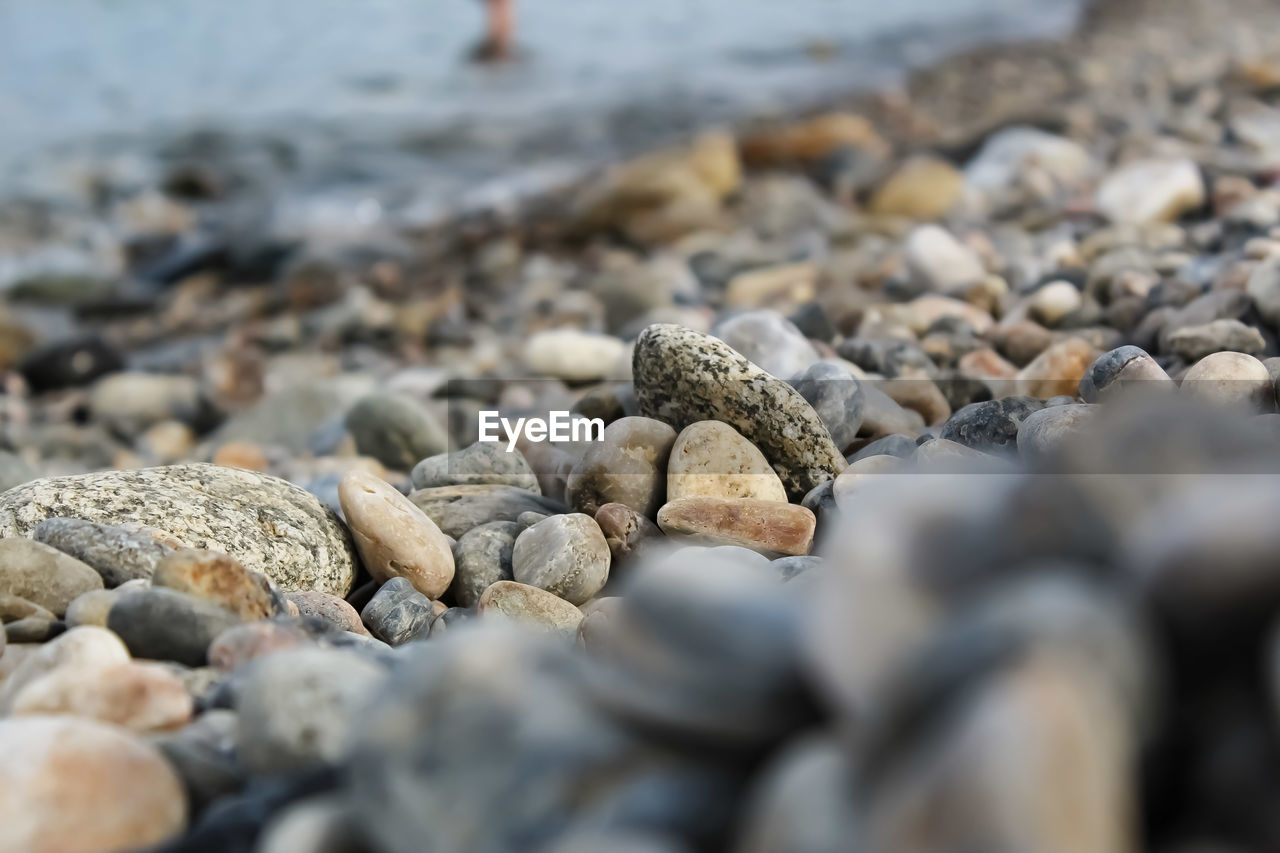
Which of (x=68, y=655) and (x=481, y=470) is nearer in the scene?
(x=68, y=655)

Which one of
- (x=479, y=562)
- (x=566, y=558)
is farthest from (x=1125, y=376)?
(x=479, y=562)

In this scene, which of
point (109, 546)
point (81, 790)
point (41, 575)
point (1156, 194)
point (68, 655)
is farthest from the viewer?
point (1156, 194)

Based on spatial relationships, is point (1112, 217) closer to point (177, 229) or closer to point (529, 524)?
point (529, 524)

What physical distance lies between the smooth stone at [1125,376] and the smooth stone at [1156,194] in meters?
2.42

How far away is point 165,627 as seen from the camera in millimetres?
1628

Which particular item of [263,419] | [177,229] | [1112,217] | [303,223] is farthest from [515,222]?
[1112,217]

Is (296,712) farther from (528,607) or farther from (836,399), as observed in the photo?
(836,399)

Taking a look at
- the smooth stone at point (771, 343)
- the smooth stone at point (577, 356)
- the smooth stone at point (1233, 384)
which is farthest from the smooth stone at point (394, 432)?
the smooth stone at point (1233, 384)

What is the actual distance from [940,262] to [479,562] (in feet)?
8.35

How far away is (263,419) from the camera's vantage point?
4.37 meters

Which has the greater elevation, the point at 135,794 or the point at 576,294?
the point at 135,794

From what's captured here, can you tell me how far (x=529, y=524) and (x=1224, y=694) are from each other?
1.81 m

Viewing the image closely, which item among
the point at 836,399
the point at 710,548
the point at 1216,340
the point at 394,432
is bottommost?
the point at 394,432

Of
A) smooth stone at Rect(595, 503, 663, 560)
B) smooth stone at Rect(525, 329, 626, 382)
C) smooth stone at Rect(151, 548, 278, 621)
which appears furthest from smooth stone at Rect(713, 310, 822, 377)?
smooth stone at Rect(151, 548, 278, 621)
